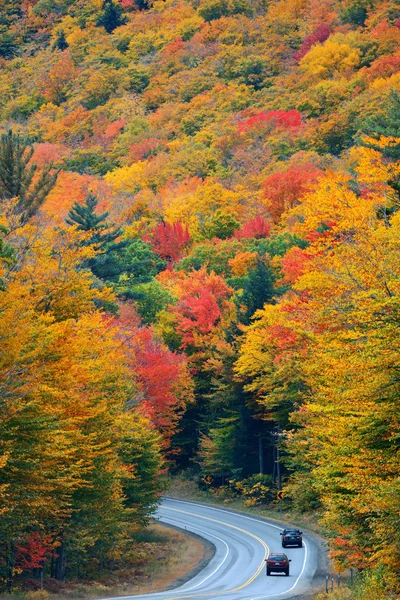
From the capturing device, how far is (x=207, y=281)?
77562 mm

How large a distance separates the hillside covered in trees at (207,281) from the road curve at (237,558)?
9.85 feet

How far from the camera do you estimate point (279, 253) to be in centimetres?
7894

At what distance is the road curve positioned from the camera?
3553cm

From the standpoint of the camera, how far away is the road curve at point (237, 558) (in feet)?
117

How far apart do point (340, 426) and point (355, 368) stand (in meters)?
2.40

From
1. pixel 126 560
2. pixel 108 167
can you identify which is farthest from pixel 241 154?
pixel 126 560

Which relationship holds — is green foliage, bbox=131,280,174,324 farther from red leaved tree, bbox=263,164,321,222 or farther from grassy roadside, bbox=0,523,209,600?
grassy roadside, bbox=0,523,209,600

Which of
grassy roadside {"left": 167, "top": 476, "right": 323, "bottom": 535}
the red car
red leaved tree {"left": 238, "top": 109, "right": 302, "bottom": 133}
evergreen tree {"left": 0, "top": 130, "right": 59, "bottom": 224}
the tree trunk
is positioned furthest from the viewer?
red leaved tree {"left": 238, "top": 109, "right": 302, "bottom": 133}

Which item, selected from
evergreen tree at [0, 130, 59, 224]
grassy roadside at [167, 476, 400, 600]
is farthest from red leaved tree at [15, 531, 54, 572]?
evergreen tree at [0, 130, 59, 224]

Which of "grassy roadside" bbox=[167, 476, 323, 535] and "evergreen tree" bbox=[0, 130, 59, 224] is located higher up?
"evergreen tree" bbox=[0, 130, 59, 224]

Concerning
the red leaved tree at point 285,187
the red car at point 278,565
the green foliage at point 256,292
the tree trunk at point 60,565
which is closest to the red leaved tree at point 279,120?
the red leaved tree at point 285,187

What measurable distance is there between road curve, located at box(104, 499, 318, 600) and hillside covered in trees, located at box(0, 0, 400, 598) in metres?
3.00

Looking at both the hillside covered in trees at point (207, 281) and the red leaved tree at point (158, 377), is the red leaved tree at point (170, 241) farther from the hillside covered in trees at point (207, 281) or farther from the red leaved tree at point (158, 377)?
the red leaved tree at point (158, 377)

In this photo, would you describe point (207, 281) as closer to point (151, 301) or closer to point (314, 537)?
point (151, 301)
